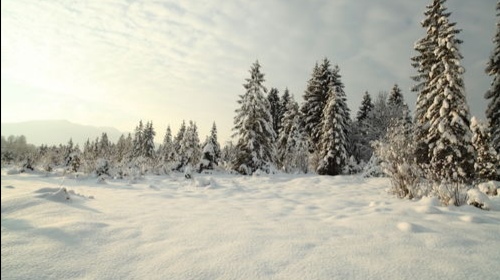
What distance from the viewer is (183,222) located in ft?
14.1

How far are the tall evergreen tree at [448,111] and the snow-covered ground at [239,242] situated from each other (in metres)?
12.1

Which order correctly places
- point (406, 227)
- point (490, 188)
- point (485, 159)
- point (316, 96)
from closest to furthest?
point (406, 227) < point (490, 188) < point (485, 159) < point (316, 96)

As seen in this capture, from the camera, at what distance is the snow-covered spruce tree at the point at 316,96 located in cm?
3534

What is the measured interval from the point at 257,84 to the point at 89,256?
823 inches

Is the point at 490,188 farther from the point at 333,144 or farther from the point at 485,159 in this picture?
the point at 333,144

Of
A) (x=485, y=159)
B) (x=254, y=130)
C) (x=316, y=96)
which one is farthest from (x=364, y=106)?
(x=485, y=159)

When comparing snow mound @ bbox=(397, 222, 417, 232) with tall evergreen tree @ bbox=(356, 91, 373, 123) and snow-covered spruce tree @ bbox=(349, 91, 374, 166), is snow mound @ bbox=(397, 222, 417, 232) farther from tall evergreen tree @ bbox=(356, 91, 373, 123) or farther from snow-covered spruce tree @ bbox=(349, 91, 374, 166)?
tall evergreen tree @ bbox=(356, 91, 373, 123)

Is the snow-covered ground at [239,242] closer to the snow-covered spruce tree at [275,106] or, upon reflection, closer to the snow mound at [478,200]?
the snow mound at [478,200]

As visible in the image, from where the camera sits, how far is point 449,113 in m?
15.9

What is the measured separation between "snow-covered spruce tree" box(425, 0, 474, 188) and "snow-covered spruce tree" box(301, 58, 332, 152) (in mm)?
17496

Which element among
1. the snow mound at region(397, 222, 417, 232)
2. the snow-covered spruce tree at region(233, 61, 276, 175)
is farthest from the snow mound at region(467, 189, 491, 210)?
the snow-covered spruce tree at region(233, 61, 276, 175)

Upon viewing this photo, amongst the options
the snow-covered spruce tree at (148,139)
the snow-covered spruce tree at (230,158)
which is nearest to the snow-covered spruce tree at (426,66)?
the snow-covered spruce tree at (230,158)

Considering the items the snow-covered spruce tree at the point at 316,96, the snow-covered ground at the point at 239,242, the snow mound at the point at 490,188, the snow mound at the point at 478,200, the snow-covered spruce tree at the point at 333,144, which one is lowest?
the snow-covered ground at the point at 239,242

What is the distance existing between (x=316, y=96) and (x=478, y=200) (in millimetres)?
31531
